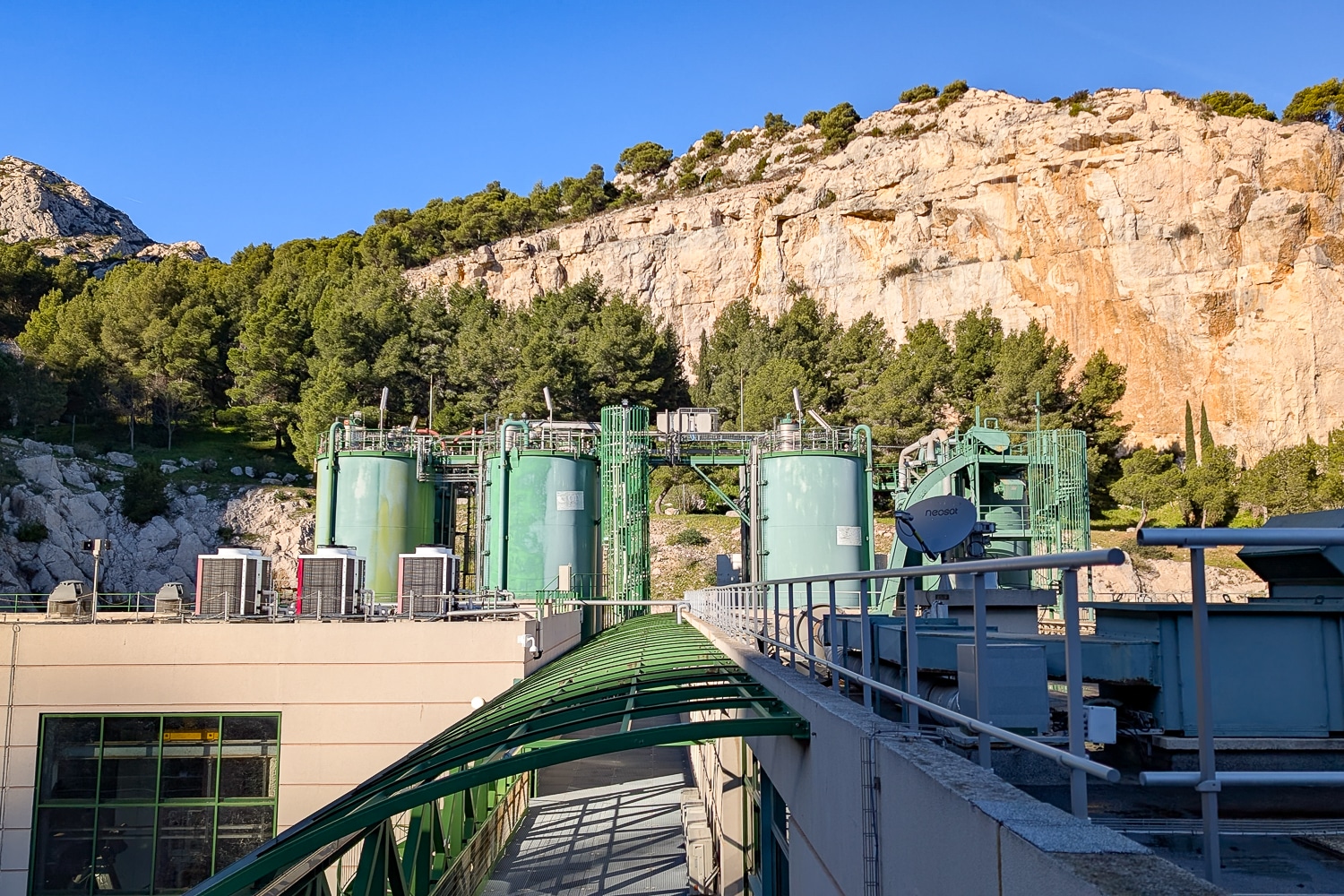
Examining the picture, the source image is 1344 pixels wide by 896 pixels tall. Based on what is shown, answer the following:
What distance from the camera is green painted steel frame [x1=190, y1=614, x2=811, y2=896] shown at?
6.03 m

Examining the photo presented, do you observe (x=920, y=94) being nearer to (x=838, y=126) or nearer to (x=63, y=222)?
(x=838, y=126)

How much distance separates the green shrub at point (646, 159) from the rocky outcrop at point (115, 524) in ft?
213

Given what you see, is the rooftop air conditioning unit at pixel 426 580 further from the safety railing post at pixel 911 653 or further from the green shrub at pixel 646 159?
the green shrub at pixel 646 159

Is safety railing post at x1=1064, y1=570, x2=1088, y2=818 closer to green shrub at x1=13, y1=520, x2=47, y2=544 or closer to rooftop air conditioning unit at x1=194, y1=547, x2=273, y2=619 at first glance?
rooftop air conditioning unit at x1=194, y1=547, x2=273, y2=619

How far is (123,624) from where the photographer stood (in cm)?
2139

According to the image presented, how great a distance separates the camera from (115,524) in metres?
50.4

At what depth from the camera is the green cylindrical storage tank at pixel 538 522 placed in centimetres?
3111

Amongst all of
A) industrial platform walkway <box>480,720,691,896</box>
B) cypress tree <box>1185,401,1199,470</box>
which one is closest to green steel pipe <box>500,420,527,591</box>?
industrial platform walkway <box>480,720,691,896</box>

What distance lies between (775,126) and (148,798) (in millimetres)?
98793

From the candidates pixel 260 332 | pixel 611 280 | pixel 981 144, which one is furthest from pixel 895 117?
pixel 260 332

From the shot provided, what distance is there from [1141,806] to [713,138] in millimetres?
111625

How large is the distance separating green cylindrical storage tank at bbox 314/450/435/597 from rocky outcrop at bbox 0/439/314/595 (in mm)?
18097

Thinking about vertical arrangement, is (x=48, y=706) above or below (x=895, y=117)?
below

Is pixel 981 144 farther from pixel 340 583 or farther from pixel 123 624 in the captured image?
pixel 123 624
